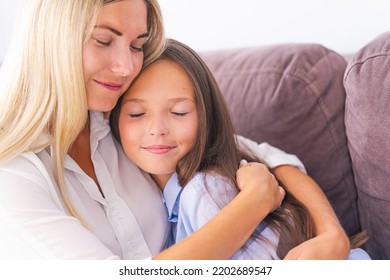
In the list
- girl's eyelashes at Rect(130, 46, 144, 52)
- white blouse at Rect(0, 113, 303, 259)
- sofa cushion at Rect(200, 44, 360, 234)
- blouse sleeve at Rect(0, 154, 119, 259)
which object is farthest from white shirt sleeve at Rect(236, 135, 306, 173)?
blouse sleeve at Rect(0, 154, 119, 259)

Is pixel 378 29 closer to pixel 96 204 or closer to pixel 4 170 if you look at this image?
pixel 96 204

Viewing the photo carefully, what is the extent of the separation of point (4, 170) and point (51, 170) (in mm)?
97

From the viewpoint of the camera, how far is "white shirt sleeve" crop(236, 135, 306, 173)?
1203 mm

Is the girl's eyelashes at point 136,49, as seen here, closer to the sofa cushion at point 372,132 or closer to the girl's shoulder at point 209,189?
the girl's shoulder at point 209,189

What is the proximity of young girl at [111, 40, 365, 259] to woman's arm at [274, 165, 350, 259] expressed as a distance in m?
0.03

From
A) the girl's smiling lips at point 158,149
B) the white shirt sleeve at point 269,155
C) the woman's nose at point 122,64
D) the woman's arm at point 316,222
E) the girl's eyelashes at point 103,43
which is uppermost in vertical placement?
the girl's eyelashes at point 103,43

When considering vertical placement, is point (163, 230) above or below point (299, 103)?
below

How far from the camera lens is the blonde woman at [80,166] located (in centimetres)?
85

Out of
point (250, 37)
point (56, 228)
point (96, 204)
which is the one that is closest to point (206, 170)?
point (96, 204)

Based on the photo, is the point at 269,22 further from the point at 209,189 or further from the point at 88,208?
the point at 88,208

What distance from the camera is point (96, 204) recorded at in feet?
3.34

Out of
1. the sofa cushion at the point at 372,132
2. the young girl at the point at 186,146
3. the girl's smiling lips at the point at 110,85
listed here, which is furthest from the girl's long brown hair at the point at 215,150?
the sofa cushion at the point at 372,132

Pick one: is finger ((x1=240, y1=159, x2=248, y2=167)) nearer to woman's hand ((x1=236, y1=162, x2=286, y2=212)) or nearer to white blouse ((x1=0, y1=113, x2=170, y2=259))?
woman's hand ((x1=236, y1=162, x2=286, y2=212))

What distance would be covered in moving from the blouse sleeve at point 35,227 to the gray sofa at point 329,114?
0.63 metres
